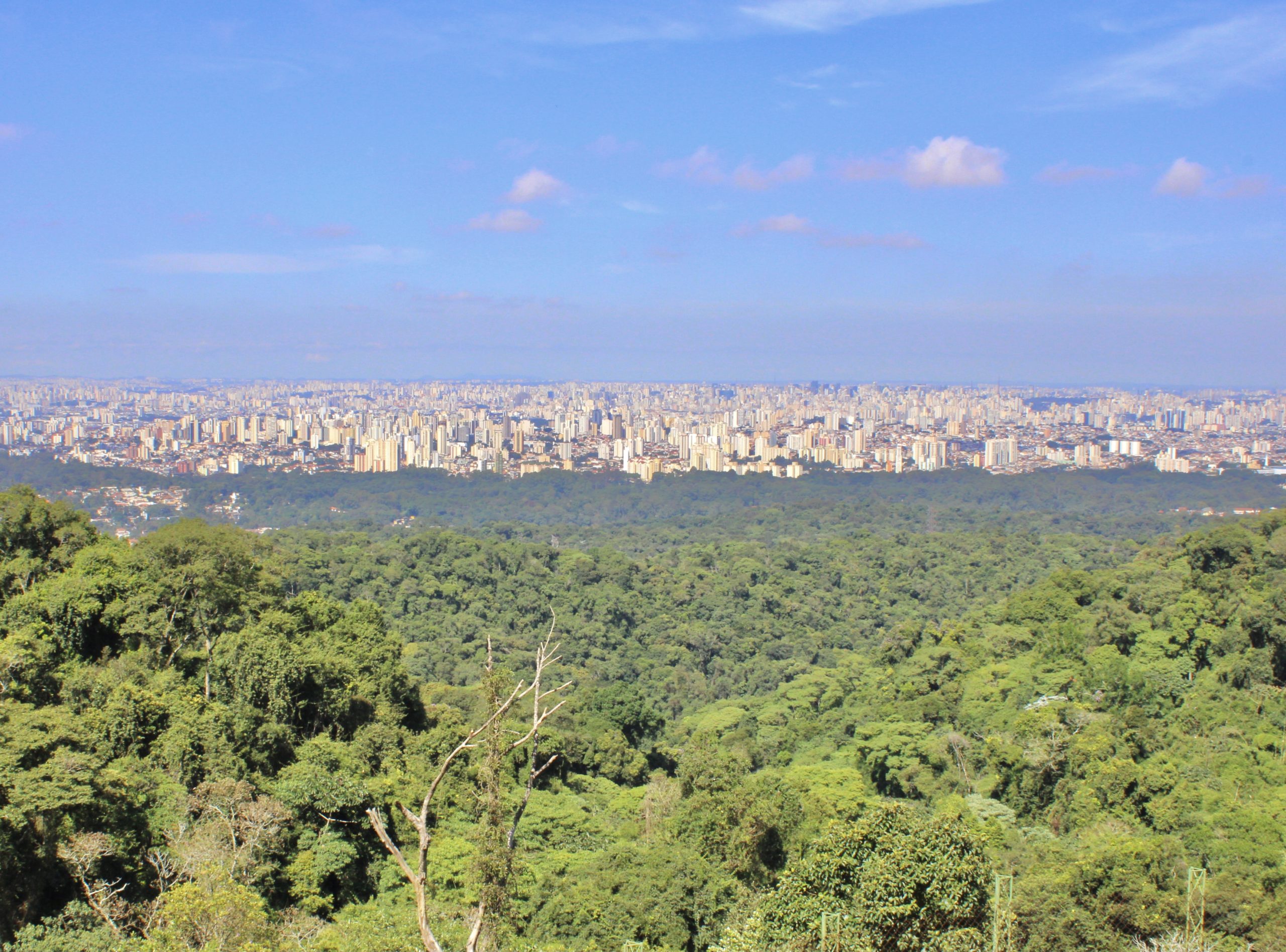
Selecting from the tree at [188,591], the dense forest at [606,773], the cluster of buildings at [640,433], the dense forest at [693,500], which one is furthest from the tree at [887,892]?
the cluster of buildings at [640,433]

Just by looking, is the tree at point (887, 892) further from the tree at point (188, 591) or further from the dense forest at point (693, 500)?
the dense forest at point (693, 500)

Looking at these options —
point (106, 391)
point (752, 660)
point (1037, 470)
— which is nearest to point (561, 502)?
point (1037, 470)

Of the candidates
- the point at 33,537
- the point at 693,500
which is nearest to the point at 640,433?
the point at 693,500

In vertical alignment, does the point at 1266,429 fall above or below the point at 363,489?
above

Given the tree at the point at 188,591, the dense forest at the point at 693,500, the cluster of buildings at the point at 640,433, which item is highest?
the cluster of buildings at the point at 640,433

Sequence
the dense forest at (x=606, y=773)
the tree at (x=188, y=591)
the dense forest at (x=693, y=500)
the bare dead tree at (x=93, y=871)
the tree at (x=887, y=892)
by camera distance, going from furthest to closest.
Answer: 1. the dense forest at (x=693, y=500)
2. the tree at (x=188, y=591)
3. the bare dead tree at (x=93, y=871)
4. the dense forest at (x=606, y=773)
5. the tree at (x=887, y=892)

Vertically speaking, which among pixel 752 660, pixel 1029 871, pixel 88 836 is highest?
pixel 88 836

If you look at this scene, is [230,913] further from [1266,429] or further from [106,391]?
A: [106,391]
